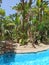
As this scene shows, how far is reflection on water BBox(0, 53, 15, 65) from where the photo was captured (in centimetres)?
1654

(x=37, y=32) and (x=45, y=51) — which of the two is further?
(x=37, y=32)

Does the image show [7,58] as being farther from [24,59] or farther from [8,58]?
[24,59]

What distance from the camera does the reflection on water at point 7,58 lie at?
1654 cm

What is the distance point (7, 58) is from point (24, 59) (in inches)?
58.9

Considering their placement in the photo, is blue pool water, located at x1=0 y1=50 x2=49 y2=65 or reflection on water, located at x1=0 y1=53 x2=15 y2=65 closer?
reflection on water, located at x1=0 y1=53 x2=15 y2=65

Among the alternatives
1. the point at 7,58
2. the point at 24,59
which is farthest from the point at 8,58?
the point at 24,59

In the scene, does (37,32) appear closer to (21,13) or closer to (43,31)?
(43,31)

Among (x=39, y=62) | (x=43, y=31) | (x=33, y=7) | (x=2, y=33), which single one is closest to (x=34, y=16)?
(x=33, y=7)

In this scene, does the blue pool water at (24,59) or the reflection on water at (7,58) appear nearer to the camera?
the reflection on water at (7,58)

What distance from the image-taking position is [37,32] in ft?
75.3

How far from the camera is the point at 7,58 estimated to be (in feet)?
55.8

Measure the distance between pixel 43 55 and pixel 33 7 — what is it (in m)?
5.99

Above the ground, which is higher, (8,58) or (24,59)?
(8,58)

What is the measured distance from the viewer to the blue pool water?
16.6 m
